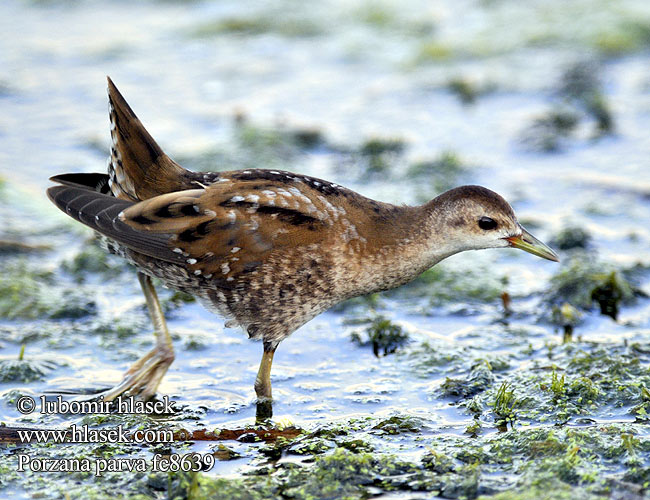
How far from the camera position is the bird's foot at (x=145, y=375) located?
5203 millimetres

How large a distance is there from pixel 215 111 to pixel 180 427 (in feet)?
16.8

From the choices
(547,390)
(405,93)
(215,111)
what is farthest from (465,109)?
(547,390)

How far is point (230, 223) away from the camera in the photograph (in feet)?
15.6

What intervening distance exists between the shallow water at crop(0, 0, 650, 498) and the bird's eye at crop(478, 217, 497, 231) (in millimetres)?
930

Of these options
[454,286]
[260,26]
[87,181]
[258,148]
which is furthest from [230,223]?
[260,26]

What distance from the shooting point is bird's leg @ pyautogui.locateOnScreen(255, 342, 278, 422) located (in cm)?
500

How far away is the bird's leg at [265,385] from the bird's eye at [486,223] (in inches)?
50.3

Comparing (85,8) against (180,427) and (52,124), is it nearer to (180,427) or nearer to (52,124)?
(52,124)

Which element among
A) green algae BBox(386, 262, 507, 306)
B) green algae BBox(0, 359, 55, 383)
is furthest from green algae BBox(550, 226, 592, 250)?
green algae BBox(0, 359, 55, 383)

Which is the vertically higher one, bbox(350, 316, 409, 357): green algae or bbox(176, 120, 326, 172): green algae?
bbox(176, 120, 326, 172): green algae

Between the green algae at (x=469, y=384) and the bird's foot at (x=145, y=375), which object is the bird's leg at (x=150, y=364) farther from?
the green algae at (x=469, y=384)

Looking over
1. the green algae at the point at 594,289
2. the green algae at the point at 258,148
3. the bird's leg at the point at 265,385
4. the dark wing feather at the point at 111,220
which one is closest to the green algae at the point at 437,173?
the green algae at the point at 258,148

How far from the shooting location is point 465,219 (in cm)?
495

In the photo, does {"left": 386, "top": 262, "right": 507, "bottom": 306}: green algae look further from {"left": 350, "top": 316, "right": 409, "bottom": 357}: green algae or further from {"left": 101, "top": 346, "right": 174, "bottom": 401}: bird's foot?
{"left": 101, "top": 346, "right": 174, "bottom": 401}: bird's foot
